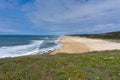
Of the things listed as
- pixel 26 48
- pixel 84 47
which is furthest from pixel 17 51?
pixel 84 47

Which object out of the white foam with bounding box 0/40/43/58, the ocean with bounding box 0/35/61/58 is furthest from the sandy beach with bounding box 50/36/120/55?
the white foam with bounding box 0/40/43/58

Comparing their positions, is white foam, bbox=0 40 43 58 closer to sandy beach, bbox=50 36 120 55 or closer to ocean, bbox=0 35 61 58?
ocean, bbox=0 35 61 58

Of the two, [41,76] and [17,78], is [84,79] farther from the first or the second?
[17,78]

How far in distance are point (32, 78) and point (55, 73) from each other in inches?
42.8

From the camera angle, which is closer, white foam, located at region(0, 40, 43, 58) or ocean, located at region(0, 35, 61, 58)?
white foam, located at region(0, 40, 43, 58)

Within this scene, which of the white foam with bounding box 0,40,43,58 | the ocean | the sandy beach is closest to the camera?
the white foam with bounding box 0,40,43,58

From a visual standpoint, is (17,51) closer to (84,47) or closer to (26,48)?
(26,48)

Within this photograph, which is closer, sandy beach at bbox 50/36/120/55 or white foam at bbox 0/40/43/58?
white foam at bbox 0/40/43/58

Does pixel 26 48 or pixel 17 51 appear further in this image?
pixel 26 48

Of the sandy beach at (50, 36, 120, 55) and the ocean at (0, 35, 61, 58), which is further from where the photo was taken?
the sandy beach at (50, 36, 120, 55)

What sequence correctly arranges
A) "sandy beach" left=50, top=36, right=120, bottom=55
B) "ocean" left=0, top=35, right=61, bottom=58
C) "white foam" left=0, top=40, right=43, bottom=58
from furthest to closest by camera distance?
"sandy beach" left=50, top=36, right=120, bottom=55, "ocean" left=0, top=35, right=61, bottom=58, "white foam" left=0, top=40, right=43, bottom=58

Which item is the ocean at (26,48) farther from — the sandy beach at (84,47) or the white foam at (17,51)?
the sandy beach at (84,47)

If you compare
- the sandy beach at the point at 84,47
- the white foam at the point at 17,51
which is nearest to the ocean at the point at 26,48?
the white foam at the point at 17,51

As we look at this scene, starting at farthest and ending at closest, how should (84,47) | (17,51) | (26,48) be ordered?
(26,48), (84,47), (17,51)
